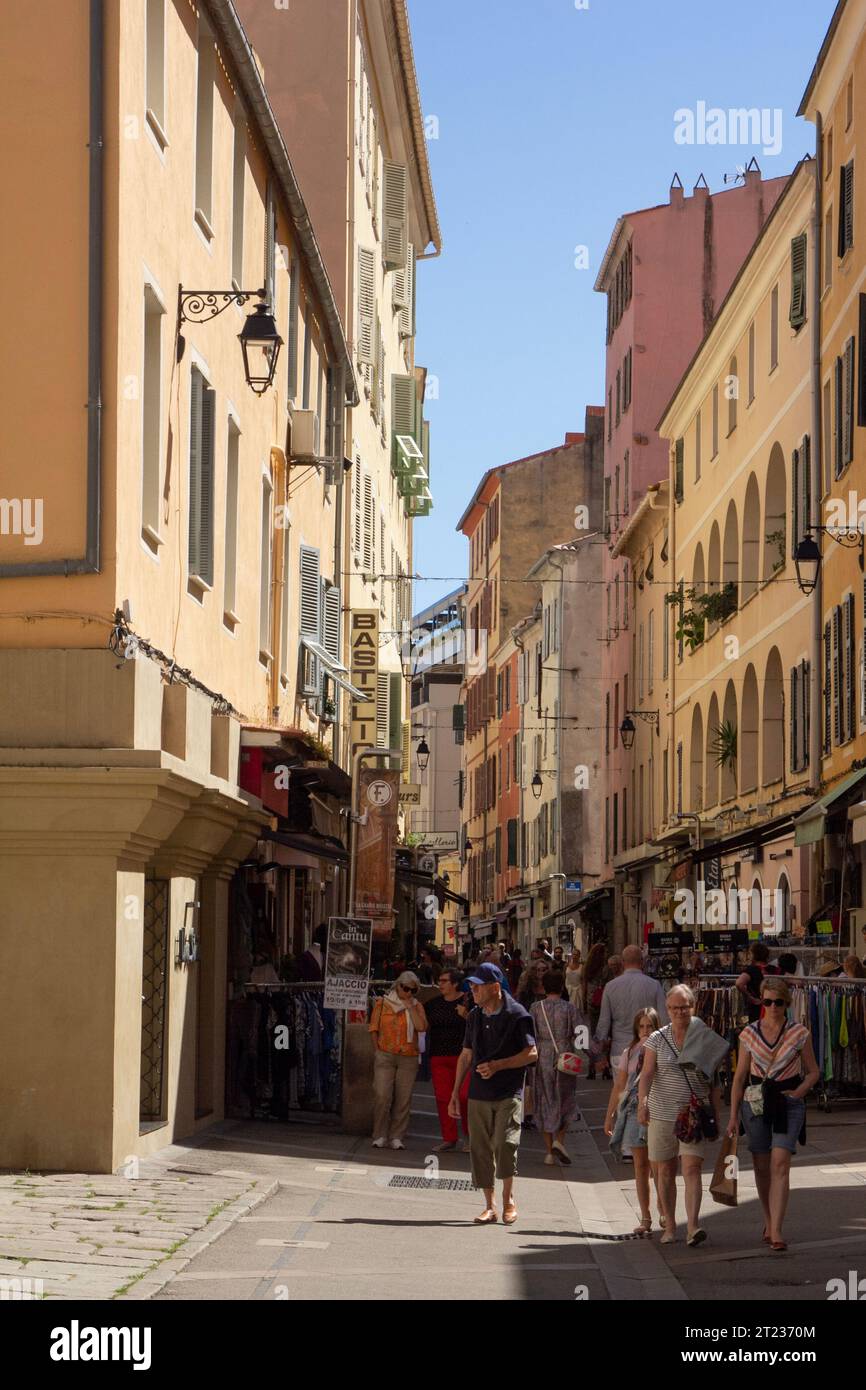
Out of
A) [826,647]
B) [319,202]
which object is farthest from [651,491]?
[826,647]

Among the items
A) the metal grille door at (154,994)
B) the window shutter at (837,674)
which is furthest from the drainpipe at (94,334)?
the window shutter at (837,674)

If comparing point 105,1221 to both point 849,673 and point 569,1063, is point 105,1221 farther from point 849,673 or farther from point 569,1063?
point 849,673

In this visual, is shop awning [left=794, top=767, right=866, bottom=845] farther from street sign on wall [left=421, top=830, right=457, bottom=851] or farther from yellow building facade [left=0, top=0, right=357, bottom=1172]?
street sign on wall [left=421, top=830, right=457, bottom=851]

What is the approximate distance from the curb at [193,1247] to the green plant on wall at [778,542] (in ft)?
68.1

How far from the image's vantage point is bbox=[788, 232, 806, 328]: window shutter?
31.7 m

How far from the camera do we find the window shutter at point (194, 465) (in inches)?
697

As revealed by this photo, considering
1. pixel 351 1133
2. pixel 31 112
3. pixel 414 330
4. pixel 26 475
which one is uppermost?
pixel 414 330

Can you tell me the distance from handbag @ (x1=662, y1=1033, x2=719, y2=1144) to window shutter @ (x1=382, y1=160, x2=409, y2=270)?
30.1m

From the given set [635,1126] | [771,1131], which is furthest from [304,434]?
[771,1131]

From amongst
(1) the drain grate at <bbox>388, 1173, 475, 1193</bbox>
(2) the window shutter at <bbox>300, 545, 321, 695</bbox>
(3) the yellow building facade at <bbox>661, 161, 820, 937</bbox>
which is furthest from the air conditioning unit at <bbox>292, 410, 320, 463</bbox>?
(1) the drain grate at <bbox>388, 1173, 475, 1193</bbox>

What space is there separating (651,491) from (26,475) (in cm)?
3528
